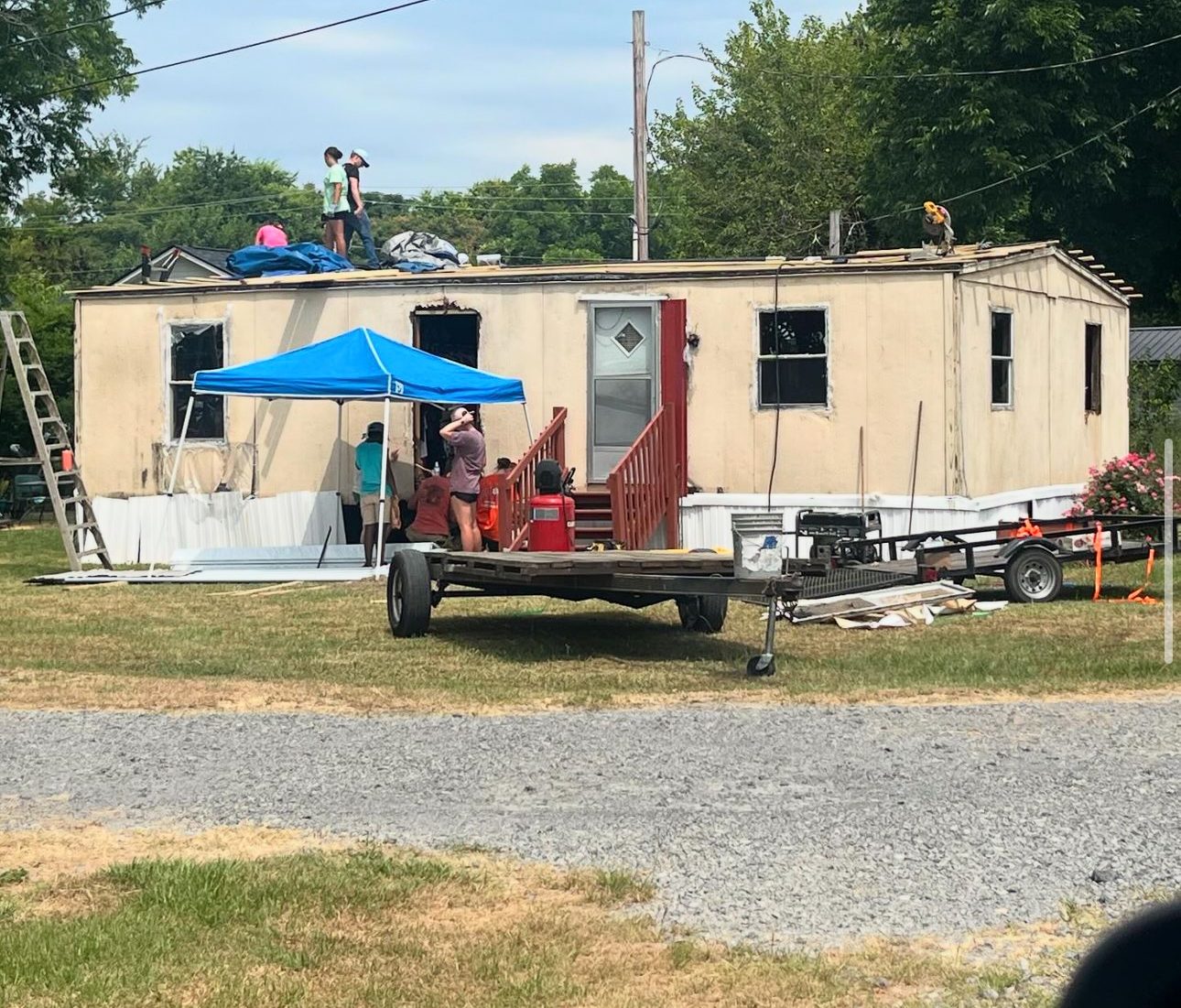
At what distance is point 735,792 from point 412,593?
578 centimetres

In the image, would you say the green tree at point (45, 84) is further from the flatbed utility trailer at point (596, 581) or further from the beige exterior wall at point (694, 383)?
the flatbed utility trailer at point (596, 581)

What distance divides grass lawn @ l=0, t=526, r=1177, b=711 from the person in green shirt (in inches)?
279

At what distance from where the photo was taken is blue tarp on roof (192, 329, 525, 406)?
16.9 metres

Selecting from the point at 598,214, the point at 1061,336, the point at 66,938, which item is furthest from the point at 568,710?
the point at 598,214

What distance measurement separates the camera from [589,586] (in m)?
11.8

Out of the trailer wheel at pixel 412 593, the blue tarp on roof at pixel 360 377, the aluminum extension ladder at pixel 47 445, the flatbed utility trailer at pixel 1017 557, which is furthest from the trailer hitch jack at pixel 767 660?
the aluminum extension ladder at pixel 47 445

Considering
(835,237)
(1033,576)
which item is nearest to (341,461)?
(835,237)

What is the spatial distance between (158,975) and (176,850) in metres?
1.48

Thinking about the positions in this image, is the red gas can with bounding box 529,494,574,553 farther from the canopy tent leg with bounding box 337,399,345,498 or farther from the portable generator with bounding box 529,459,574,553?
the canopy tent leg with bounding box 337,399,345,498

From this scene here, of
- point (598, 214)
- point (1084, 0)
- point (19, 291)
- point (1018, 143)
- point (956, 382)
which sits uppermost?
point (598, 214)

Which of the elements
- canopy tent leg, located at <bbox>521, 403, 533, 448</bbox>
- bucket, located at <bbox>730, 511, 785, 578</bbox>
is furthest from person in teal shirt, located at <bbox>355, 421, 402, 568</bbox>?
bucket, located at <bbox>730, 511, 785, 578</bbox>

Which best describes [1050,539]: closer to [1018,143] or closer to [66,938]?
[66,938]

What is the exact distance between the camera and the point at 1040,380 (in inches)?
788

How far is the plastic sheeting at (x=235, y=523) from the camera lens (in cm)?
1972
